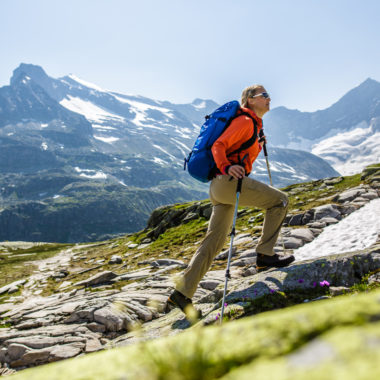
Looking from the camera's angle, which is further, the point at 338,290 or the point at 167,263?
the point at 167,263

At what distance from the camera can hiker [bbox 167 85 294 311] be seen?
6449mm

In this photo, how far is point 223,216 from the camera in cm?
Result: 694

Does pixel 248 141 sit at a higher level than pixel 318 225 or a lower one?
higher

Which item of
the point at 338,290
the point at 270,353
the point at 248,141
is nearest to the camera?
the point at 270,353

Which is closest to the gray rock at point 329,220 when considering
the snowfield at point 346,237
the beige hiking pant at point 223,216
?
the snowfield at point 346,237

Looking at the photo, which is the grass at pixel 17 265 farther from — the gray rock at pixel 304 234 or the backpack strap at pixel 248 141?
the backpack strap at pixel 248 141

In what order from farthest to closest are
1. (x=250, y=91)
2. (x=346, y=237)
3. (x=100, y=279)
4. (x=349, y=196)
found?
(x=349, y=196), (x=100, y=279), (x=346, y=237), (x=250, y=91)

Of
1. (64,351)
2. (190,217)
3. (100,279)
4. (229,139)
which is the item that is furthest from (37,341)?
(190,217)

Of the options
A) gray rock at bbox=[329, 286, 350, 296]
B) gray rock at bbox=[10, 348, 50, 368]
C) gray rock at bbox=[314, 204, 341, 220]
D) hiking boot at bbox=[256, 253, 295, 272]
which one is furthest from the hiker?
gray rock at bbox=[314, 204, 341, 220]

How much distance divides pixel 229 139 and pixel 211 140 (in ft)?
1.39

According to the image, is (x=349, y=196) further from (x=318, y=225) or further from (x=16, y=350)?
(x=16, y=350)

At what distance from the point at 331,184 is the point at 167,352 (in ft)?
98.9

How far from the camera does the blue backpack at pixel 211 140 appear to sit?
663cm


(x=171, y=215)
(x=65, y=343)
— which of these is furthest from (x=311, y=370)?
(x=171, y=215)
